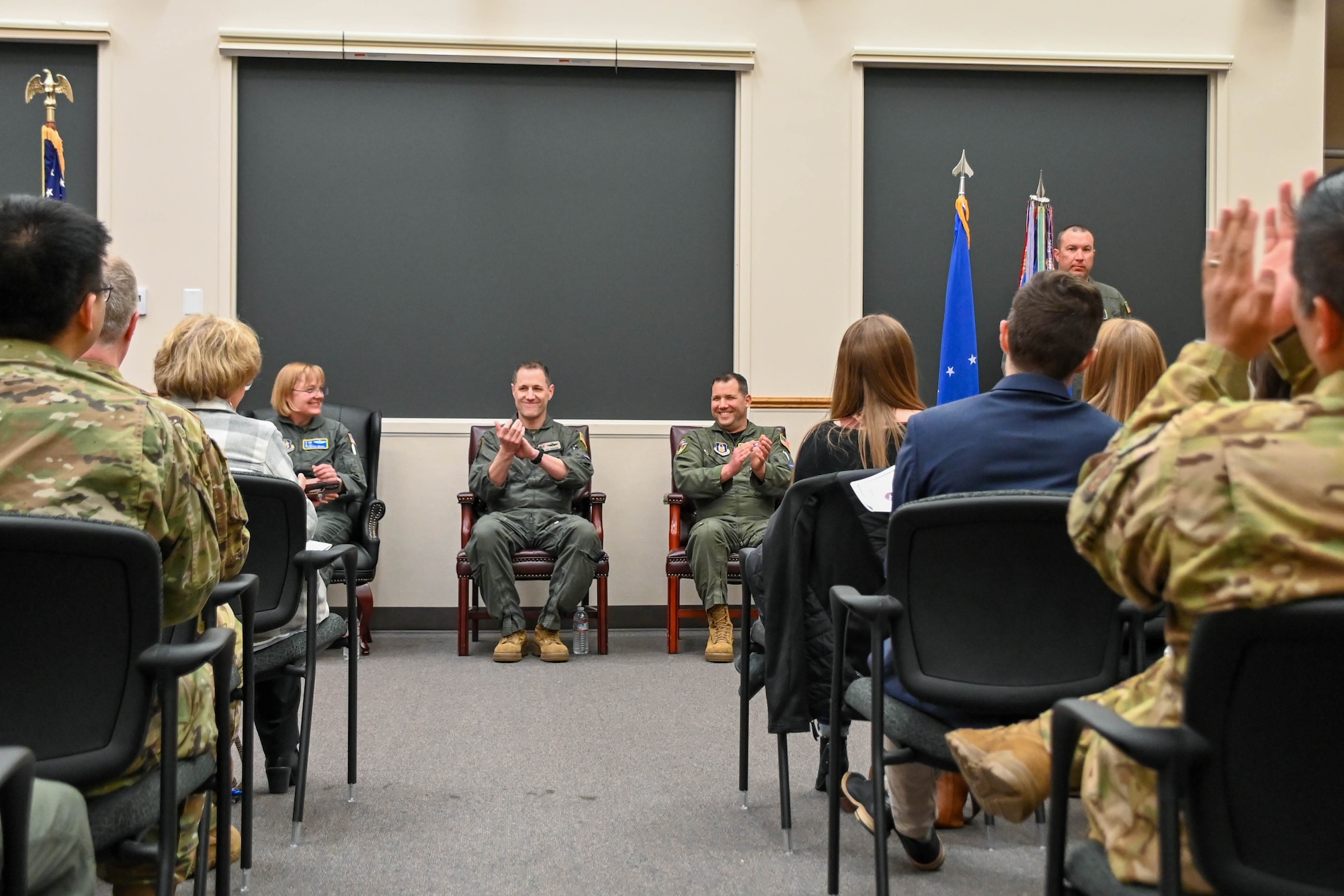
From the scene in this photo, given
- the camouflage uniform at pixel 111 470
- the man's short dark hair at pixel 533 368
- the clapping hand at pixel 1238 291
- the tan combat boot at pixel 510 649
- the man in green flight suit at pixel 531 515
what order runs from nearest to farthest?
the clapping hand at pixel 1238 291
the camouflage uniform at pixel 111 470
the tan combat boot at pixel 510 649
the man in green flight suit at pixel 531 515
the man's short dark hair at pixel 533 368

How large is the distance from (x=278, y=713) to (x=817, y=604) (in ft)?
4.64

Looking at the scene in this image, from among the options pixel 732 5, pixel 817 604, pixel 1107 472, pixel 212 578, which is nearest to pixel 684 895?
pixel 817 604

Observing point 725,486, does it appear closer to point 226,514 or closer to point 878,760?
point 878,760

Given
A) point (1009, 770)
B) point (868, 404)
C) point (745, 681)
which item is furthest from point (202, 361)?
point (1009, 770)

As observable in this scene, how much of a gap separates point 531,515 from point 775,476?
111cm

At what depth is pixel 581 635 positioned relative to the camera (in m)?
4.99

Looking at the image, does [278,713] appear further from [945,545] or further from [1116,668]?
[1116,668]

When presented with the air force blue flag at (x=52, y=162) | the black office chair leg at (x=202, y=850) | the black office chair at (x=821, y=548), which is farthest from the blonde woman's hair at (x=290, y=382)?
the black office chair leg at (x=202, y=850)

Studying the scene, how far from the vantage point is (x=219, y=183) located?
550cm

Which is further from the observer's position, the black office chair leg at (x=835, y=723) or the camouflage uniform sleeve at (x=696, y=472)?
the camouflage uniform sleeve at (x=696, y=472)

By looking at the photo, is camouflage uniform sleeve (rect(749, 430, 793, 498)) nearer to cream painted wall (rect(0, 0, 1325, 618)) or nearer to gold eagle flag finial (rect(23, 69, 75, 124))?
cream painted wall (rect(0, 0, 1325, 618))

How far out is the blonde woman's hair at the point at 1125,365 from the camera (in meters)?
2.75

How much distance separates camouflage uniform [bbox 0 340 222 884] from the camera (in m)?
1.45

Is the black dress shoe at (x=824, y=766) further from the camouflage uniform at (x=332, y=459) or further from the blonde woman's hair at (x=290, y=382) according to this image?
the blonde woman's hair at (x=290, y=382)
